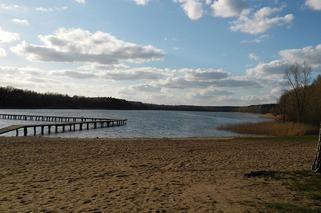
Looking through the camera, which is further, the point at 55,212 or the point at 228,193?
the point at 228,193

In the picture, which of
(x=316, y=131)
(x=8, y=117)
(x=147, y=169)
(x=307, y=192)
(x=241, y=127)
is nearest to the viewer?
(x=307, y=192)

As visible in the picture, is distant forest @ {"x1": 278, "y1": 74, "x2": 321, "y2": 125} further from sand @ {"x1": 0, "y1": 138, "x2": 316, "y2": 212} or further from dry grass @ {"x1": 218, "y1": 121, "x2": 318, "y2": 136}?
sand @ {"x1": 0, "y1": 138, "x2": 316, "y2": 212}

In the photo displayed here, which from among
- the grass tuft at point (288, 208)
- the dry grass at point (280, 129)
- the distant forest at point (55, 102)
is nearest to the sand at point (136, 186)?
the grass tuft at point (288, 208)

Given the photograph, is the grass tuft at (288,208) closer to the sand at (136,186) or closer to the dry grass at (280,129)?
the sand at (136,186)

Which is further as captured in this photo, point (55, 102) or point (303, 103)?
point (55, 102)

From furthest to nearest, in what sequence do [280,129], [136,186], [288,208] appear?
[280,129] → [136,186] → [288,208]

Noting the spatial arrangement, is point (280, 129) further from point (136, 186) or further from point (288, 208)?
point (288, 208)

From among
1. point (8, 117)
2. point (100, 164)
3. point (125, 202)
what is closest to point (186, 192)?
point (125, 202)

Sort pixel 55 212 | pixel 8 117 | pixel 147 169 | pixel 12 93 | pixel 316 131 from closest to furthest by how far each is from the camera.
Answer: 1. pixel 55 212
2. pixel 147 169
3. pixel 316 131
4. pixel 8 117
5. pixel 12 93

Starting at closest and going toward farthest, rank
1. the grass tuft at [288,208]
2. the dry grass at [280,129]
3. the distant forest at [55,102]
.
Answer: the grass tuft at [288,208], the dry grass at [280,129], the distant forest at [55,102]

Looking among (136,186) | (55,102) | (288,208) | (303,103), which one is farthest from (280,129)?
(55,102)

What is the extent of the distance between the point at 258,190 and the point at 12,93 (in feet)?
465

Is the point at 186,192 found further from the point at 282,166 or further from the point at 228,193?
the point at 282,166

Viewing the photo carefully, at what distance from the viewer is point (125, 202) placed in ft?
24.3
